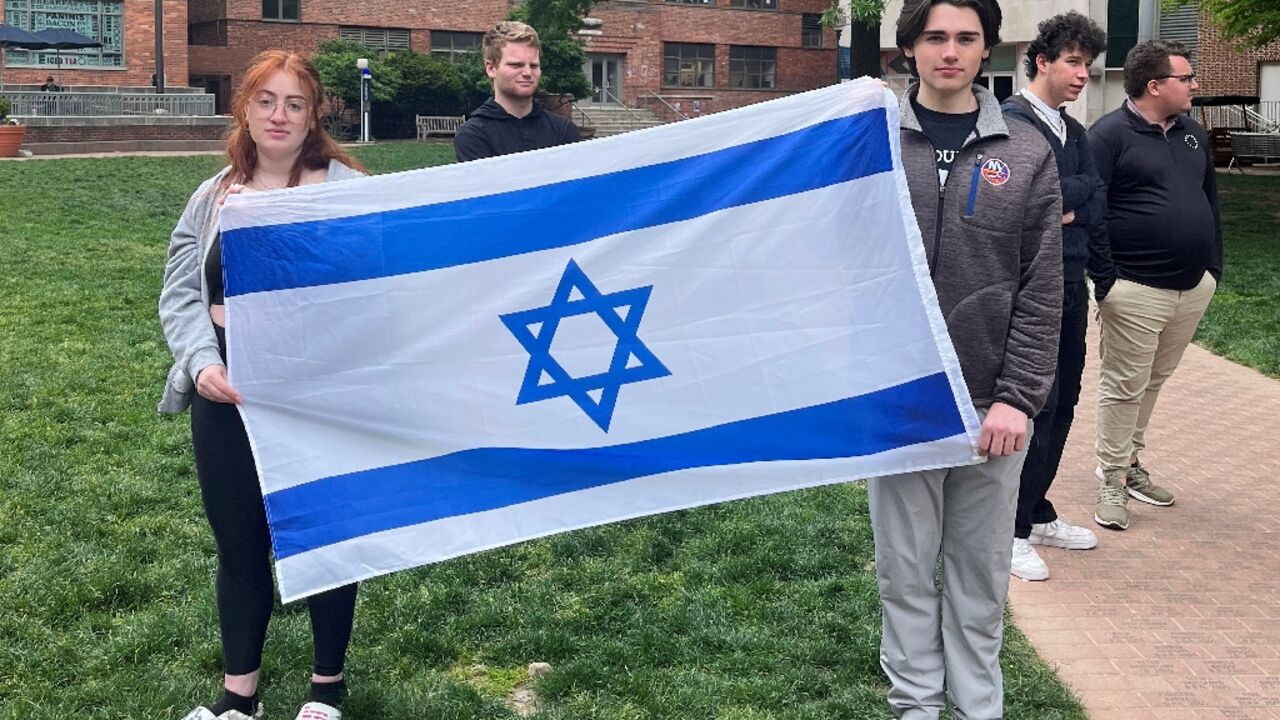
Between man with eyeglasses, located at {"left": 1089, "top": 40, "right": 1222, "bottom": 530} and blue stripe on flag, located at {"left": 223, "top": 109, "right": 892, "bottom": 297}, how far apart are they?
10.0 feet

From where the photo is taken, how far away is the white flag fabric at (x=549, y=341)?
4.05 m

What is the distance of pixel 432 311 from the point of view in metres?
4.10

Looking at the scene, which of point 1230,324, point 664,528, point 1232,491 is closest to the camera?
point 664,528

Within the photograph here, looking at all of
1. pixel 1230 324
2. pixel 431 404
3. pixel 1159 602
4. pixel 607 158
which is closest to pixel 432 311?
pixel 431 404

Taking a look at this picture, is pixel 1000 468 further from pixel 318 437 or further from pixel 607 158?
pixel 318 437

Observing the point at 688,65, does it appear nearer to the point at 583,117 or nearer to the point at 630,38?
the point at 630,38

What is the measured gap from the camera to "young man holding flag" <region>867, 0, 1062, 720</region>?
3820 mm

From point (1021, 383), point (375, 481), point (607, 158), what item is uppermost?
point (607, 158)

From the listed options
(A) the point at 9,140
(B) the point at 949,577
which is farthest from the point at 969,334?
(A) the point at 9,140

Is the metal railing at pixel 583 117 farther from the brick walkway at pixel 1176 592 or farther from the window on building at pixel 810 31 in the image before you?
the brick walkway at pixel 1176 592

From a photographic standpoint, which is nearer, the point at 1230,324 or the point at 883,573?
the point at 883,573

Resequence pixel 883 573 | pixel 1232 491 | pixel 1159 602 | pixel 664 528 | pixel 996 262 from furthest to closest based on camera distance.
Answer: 1. pixel 1232 491
2. pixel 664 528
3. pixel 1159 602
4. pixel 883 573
5. pixel 996 262

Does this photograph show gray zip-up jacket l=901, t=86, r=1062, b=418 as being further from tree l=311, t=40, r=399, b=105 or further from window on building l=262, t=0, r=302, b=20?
window on building l=262, t=0, r=302, b=20

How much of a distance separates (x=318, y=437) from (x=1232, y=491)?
5.58 m
